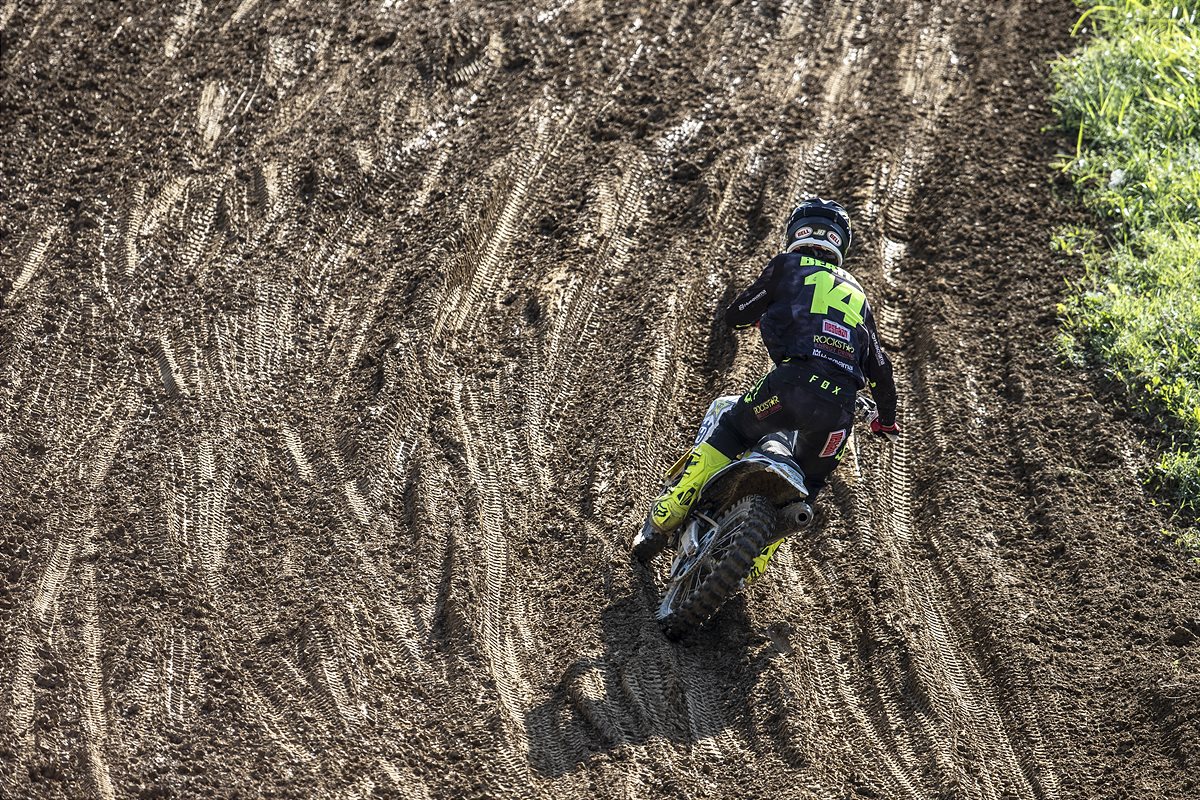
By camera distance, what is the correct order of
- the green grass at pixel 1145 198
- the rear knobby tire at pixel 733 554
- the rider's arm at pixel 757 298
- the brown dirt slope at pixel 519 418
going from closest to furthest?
the rear knobby tire at pixel 733 554 < the brown dirt slope at pixel 519 418 < the rider's arm at pixel 757 298 < the green grass at pixel 1145 198

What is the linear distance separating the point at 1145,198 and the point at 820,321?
17.2 ft

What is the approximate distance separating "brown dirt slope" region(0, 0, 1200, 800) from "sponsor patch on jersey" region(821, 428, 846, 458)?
1.05 meters

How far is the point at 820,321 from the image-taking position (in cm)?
692

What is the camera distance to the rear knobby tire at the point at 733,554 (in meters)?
6.37

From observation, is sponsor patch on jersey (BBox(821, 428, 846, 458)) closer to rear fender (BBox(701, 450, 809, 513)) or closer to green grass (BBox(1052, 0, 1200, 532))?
rear fender (BBox(701, 450, 809, 513))

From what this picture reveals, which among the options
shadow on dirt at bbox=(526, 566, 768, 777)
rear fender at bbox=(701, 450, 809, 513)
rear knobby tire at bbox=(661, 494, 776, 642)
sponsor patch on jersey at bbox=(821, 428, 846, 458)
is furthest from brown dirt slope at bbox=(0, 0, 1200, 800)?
sponsor patch on jersey at bbox=(821, 428, 846, 458)

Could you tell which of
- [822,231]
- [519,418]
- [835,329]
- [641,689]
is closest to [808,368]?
[835,329]

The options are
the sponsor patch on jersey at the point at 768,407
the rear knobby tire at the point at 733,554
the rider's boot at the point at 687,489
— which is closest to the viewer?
the rear knobby tire at the point at 733,554

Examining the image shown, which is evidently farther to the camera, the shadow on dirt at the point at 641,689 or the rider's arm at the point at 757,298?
the rider's arm at the point at 757,298

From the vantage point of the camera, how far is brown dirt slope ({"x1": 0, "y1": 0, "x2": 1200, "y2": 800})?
255 inches

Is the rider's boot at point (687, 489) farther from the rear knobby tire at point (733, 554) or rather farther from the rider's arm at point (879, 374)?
the rider's arm at point (879, 374)

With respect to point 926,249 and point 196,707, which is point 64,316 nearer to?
point 196,707

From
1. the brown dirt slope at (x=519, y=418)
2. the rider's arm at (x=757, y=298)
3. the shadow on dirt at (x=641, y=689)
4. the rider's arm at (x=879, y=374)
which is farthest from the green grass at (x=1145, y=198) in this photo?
the shadow on dirt at (x=641, y=689)

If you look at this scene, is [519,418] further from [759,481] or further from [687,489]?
[759,481]
